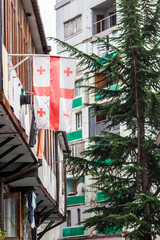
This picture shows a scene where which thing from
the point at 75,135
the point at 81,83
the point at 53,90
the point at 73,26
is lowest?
the point at 75,135

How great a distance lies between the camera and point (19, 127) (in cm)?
1552

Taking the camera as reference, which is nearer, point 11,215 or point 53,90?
point 53,90

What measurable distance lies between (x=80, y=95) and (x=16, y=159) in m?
37.0

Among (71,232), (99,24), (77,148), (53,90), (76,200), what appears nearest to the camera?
(53,90)

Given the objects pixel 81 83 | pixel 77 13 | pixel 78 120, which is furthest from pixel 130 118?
pixel 77 13

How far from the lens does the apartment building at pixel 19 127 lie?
1482 centimetres

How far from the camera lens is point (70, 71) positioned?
1539 cm

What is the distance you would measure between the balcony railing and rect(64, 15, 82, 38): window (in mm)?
1529

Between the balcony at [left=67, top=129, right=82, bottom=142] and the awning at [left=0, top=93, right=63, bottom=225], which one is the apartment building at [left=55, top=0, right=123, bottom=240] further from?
the awning at [left=0, top=93, right=63, bottom=225]

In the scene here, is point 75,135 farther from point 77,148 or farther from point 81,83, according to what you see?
point 81,83

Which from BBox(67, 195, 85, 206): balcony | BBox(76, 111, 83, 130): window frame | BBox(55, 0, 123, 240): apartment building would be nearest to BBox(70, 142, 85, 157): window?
BBox(55, 0, 123, 240): apartment building

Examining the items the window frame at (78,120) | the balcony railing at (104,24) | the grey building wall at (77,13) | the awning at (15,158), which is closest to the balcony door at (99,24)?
the balcony railing at (104,24)

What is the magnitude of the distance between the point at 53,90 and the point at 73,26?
41869mm

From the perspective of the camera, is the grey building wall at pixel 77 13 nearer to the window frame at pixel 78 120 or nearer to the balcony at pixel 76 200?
the window frame at pixel 78 120
